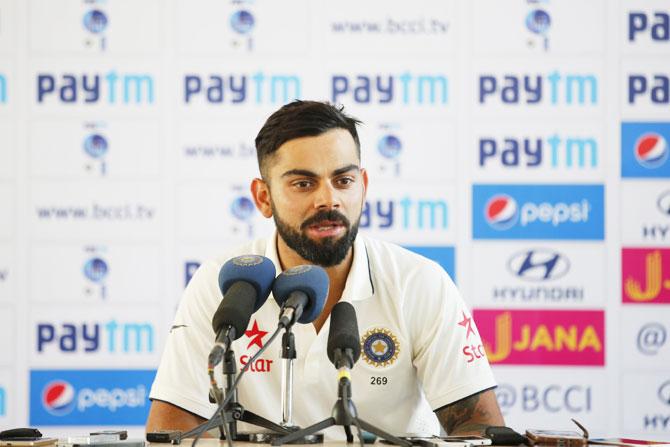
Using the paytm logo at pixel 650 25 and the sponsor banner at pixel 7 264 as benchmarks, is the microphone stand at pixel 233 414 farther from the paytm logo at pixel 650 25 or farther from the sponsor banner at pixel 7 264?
the paytm logo at pixel 650 25

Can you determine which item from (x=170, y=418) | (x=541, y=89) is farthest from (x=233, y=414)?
(x=541, y=89)

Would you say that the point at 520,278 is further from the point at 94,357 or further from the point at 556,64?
the point at 94,357

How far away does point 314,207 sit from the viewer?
2.23 meters

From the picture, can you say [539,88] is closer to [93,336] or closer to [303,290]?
[93,336]

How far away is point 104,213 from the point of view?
12.0 ft

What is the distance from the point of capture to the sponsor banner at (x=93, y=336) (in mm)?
3641

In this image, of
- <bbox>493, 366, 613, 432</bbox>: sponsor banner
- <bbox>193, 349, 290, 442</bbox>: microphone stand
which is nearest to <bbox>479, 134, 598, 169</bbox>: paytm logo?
<bbox>493, 366, 613, 432</bbox>: sponsor banner

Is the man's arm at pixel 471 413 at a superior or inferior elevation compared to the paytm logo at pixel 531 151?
inferior

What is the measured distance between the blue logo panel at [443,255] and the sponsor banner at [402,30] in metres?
0.77

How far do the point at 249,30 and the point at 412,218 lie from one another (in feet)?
→ 3.27

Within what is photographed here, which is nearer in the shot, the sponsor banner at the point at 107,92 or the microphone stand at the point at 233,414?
the microphone stand at the point at 233,414

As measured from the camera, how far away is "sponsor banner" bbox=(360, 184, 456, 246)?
12.0ft

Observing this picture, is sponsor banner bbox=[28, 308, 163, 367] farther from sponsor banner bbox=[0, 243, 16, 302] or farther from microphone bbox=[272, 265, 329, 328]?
microphone bbox=[272, 265, 329, 328]

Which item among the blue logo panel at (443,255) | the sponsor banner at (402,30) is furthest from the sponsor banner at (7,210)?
the blue logo panel at (443,255)
